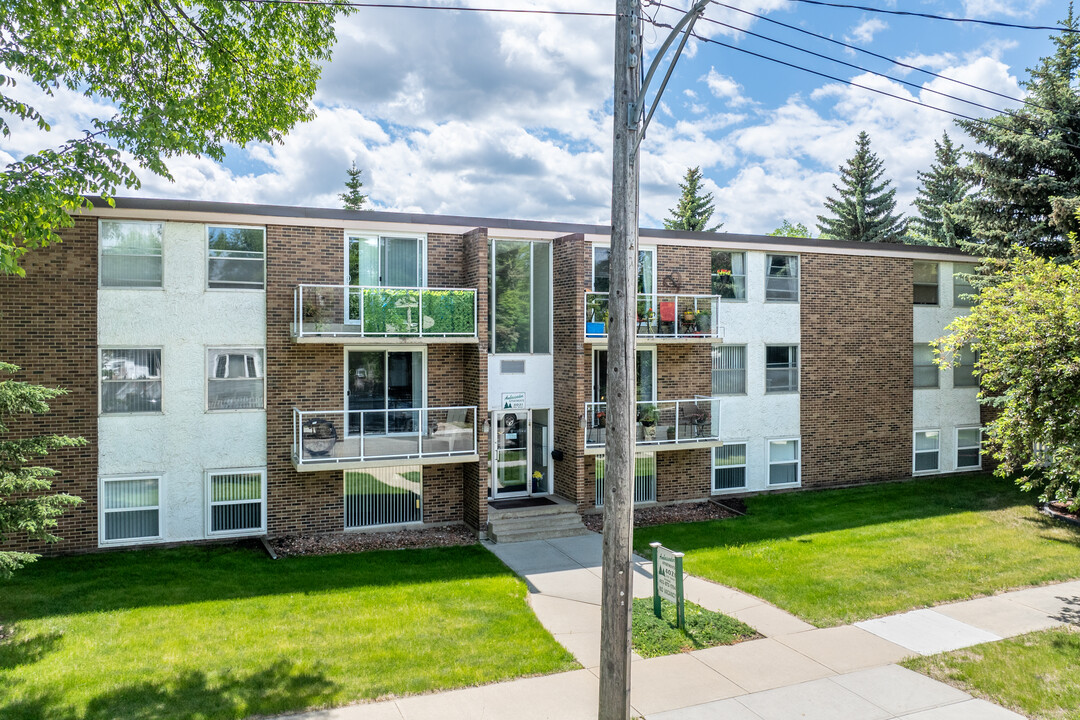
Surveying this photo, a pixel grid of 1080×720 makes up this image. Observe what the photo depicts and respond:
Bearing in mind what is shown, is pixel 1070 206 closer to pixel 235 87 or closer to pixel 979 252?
pixel 979 252

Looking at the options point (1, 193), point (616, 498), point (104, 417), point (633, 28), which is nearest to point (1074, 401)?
point (616, 498)

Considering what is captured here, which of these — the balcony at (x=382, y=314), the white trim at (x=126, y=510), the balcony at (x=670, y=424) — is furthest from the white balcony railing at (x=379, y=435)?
the balcony at (x=670, y=424)

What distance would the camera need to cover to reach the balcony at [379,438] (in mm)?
12961

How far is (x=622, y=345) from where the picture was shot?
6.64m

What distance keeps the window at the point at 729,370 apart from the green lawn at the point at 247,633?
755 centimetres

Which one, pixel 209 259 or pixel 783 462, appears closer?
pixel 209 259

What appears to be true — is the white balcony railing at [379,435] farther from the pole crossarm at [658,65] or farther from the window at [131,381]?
the pole crossarm at [658,65]

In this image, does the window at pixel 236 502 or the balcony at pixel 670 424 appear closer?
the window at pixel 236 502

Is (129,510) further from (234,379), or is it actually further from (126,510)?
(234,379)

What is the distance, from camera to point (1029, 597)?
→ 35.2 feet

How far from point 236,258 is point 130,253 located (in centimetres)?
171

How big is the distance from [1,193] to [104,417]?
5211 mm

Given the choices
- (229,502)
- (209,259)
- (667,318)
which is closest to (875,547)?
(667,318)

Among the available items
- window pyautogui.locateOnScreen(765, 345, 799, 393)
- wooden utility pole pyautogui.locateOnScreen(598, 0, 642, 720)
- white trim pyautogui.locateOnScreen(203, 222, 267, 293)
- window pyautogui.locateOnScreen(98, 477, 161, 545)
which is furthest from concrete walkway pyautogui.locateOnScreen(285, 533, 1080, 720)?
white trim pyautogui.locateOnScreen(203, 222, 267, 293)
